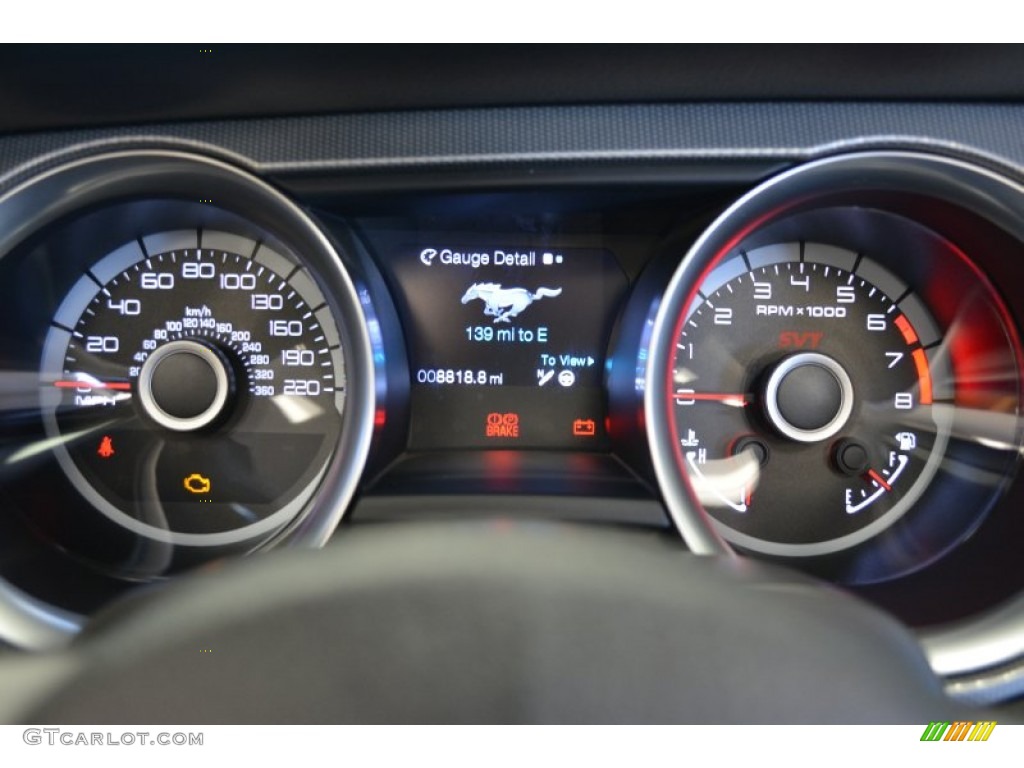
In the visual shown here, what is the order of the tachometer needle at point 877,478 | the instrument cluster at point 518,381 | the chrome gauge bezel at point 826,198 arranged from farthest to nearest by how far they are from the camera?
the tachometer needle at point 877,478, the instrument cluster at point 518,381, the chrome gauge bezel at point 826,198

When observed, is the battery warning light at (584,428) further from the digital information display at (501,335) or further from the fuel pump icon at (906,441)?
the fuel pump icon at (906,441)

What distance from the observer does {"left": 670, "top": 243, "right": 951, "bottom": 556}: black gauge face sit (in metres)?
2.25

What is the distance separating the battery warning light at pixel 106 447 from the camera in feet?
7.41

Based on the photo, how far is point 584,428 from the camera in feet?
7.38

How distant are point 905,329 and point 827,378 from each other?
0.88 feet

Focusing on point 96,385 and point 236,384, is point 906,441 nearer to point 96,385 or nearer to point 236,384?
point 236,384

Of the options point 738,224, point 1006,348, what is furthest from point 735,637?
point 1006,348

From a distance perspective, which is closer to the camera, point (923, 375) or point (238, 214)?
point (238, 214)

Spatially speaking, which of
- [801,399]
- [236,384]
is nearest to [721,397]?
[801,399]

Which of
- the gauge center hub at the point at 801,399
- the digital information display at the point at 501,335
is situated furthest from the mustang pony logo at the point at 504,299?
the gauge center hub at the point at 801,399

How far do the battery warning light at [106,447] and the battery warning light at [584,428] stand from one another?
1.11 m

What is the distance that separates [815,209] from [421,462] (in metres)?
1.07

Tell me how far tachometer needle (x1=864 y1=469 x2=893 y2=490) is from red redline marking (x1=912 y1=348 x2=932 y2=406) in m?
0.21

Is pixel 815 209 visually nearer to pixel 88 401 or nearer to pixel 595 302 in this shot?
pixel 595 302
